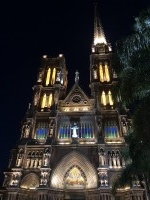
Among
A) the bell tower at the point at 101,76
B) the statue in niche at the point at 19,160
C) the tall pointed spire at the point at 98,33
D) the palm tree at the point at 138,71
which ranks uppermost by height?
the tall pointed spire at the point at 98,33

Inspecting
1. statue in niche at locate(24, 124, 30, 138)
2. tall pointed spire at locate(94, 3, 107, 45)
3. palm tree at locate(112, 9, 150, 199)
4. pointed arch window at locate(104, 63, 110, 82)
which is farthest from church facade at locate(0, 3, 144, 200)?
palm tree at locate(112, 9, 150, 199)

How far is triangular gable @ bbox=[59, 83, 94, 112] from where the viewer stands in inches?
1400

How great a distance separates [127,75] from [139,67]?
573 mm

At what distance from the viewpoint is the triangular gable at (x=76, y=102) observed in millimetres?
35562

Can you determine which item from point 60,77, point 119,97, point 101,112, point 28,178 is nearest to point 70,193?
point 28,178

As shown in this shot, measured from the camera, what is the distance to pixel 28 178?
29.0 meters

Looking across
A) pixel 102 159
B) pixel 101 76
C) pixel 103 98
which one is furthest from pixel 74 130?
pixel 101 76

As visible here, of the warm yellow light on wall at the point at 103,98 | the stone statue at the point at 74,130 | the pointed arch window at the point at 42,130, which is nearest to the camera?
the stone statue at the point at 74,130

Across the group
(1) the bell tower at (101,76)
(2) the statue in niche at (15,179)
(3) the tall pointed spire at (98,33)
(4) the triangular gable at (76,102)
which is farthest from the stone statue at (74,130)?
(3) the tall pointed spire at (98,33)

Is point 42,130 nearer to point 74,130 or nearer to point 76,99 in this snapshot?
point 74,130

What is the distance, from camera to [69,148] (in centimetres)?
3078

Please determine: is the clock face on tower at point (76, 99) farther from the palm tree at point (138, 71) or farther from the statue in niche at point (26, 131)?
the palm tree at point (138, 71)

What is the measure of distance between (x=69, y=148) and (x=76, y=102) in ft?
27.6

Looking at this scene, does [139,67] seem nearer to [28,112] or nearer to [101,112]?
[101,112]
